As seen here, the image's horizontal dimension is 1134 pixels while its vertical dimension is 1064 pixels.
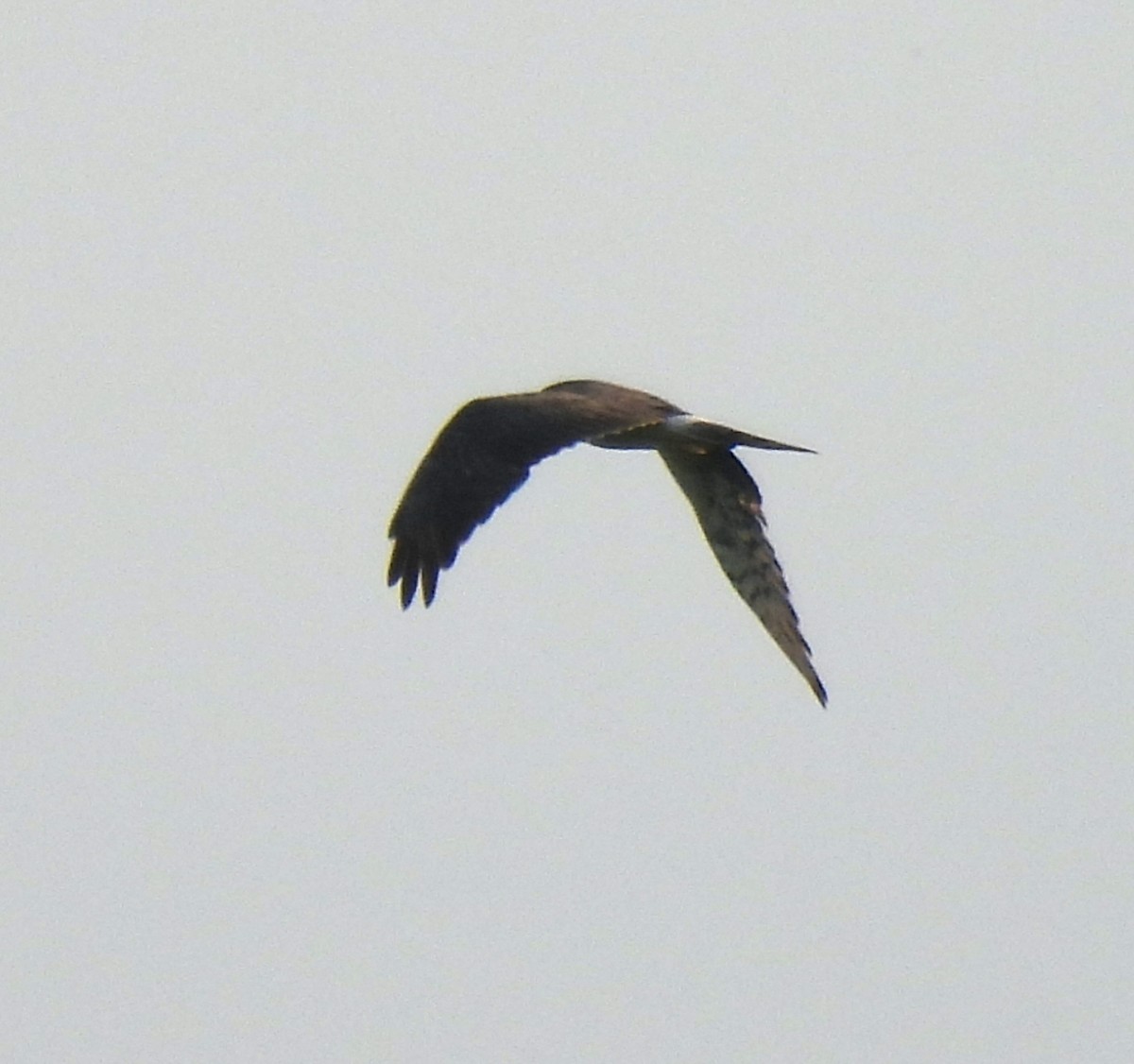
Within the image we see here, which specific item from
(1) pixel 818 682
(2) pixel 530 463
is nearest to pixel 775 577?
(1) pixel 818 682

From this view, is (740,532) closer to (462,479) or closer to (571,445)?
(571,445)

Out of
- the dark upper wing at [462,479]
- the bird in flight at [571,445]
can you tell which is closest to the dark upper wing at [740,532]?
the bird in flight at [571,445]

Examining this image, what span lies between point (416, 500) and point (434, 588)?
0.38 m

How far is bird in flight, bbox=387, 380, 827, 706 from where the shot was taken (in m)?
19.9

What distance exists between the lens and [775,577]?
75.3 feet

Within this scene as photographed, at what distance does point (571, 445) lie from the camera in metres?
20.2

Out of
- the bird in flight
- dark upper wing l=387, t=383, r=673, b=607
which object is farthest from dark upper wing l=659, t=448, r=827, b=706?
dark upper wing l=387, t=383, r=673, b=607

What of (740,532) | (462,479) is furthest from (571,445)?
(740,532)

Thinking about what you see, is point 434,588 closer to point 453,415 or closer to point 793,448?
point 453,415

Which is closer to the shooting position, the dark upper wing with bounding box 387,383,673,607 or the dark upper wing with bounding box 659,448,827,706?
the dark upper wing with bounding box 387,383,673,607

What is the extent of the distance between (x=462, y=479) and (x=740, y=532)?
3.31 m

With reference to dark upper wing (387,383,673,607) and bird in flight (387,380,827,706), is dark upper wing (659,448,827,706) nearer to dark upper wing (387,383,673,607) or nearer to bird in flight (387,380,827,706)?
bird in flight (387,380,827,706)

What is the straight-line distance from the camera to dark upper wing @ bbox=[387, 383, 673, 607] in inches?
784

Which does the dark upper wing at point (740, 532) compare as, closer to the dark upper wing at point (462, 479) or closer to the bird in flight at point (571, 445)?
the bird in flight at point (571, 445)
